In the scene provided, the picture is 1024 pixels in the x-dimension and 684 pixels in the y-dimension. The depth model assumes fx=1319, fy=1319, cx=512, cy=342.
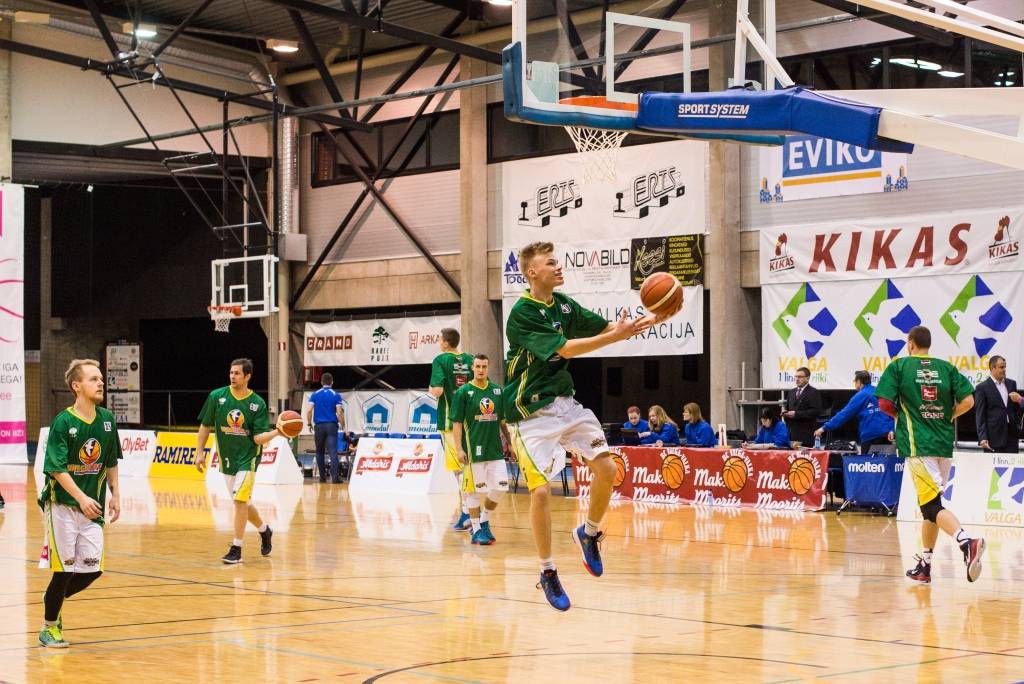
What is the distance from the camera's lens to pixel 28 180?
32.8 meters

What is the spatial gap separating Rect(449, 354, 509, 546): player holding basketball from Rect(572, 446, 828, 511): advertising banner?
395 cm

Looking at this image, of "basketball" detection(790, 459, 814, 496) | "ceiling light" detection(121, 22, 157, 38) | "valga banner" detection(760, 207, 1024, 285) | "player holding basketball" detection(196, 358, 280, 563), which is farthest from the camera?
"ceiling light" detection(121, 22, 157, 38)

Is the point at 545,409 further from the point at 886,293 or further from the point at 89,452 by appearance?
the point at 886,293

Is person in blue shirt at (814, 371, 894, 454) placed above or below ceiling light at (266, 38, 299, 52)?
below

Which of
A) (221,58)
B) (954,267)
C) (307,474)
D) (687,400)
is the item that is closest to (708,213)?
(954,267)

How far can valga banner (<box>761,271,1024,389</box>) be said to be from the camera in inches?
777

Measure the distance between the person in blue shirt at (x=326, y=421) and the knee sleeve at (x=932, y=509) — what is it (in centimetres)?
1391

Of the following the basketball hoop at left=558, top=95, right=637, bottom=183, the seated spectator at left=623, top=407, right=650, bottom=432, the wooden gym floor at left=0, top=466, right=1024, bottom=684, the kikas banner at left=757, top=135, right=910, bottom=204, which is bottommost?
the wooden gym floor at left=0, top=466, right=1024, bottom=684

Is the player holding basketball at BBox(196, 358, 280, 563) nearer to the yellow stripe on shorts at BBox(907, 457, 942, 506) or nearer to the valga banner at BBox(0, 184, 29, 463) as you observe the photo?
the yellow stripe on shorts at BBox(907, 457, 942, 506)

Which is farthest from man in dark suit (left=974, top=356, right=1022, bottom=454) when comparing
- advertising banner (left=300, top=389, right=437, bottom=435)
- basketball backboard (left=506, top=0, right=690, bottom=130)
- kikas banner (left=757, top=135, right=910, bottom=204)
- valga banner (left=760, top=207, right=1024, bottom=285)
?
advertising banner (left=300, top=389, right=437, bottom=435)

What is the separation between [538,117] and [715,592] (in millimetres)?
3956

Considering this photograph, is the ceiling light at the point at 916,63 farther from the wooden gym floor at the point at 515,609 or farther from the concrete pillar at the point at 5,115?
the concrete pillar at the point at 5,115

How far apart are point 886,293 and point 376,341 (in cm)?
1194

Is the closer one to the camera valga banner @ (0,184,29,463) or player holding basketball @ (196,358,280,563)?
player holding basketball @ (196,358,280,563)
